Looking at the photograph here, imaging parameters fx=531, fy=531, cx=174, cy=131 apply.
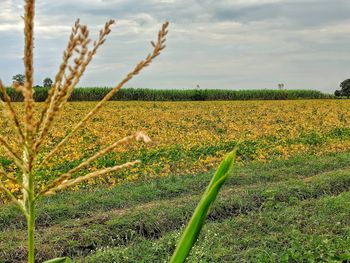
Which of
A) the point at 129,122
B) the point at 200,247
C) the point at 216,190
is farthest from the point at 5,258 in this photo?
the point at 129,122

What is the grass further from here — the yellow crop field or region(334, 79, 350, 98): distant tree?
region(334, 79, 350, 98): distant tree

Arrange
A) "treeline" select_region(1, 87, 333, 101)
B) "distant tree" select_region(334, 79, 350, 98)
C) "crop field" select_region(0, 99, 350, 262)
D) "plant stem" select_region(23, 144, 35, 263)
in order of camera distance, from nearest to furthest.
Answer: "plant stem" select_region(23, 144, 35, 263) → "crop field" select_region(0, 99, 350, 262) → "treeline" select_region(1, 87, 333, 101) → "distant tree" select_region(334, 79, 350, 98)

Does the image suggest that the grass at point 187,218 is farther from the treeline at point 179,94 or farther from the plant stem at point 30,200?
the treeline at point 179,94

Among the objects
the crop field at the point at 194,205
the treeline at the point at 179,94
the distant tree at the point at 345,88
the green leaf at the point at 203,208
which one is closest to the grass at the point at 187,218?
the crop field at the point at 194,205

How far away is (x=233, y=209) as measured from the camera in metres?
7.98

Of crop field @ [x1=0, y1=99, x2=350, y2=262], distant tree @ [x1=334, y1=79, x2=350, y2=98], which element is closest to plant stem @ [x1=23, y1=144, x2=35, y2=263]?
crop field @ [x1=0, y1=99, x2=350, y2=262]

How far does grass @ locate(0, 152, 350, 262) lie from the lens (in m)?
5.80

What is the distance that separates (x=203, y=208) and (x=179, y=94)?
42.3m

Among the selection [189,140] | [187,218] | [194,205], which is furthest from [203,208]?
[189,140]

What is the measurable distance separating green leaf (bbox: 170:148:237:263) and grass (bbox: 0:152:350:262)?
13.7 ft

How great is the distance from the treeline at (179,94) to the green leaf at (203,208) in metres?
36.6

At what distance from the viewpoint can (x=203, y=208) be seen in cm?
131

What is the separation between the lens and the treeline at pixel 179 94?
40.2 meters

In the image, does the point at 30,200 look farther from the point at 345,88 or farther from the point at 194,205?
the point at 345,88
